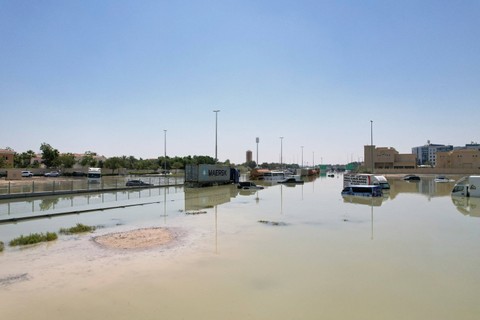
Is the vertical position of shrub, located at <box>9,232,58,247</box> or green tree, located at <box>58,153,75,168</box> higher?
green tree, located at <box>58,153,75,168</box>

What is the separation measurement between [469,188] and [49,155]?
114 m

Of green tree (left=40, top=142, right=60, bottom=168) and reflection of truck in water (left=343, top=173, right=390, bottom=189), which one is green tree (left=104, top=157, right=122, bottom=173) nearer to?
green tree (left=40, top=142, right=60, bottom=168)

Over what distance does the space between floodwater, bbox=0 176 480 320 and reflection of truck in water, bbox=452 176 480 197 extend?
2372cm

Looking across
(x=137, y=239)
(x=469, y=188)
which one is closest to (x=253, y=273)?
(x=137, y=239)

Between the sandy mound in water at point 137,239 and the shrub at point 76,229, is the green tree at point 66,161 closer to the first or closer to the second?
the shrub at point 76,229

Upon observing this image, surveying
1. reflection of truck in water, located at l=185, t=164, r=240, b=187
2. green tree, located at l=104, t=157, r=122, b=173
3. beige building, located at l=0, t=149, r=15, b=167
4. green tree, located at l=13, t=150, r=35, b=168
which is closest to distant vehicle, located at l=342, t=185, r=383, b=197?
reflection of truck in water, located at l=185, t=164, r=240, b=187

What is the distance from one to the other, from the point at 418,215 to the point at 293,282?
2176 centimetres

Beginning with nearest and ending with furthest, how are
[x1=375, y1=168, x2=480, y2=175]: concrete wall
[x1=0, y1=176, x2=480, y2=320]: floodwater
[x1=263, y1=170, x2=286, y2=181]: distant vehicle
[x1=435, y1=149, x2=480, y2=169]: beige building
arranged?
[x1=0, y1=176, x2=480, y2=320]: floodwater
[x1=263, y1=170, x2=286, y2=181]: distant vehicle
[x1=375, y1=168, x2=480, y2=175]: concrete wall
[x1=435, y1=149, x2=480, y2=169]: beige building

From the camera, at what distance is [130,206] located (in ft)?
111

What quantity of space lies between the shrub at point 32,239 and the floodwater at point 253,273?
1.96ft

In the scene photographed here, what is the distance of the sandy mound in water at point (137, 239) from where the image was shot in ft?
58.5

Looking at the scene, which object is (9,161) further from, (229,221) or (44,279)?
(44,279)

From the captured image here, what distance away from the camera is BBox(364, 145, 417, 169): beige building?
495 ft

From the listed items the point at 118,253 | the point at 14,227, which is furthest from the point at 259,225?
the point at 14,227
